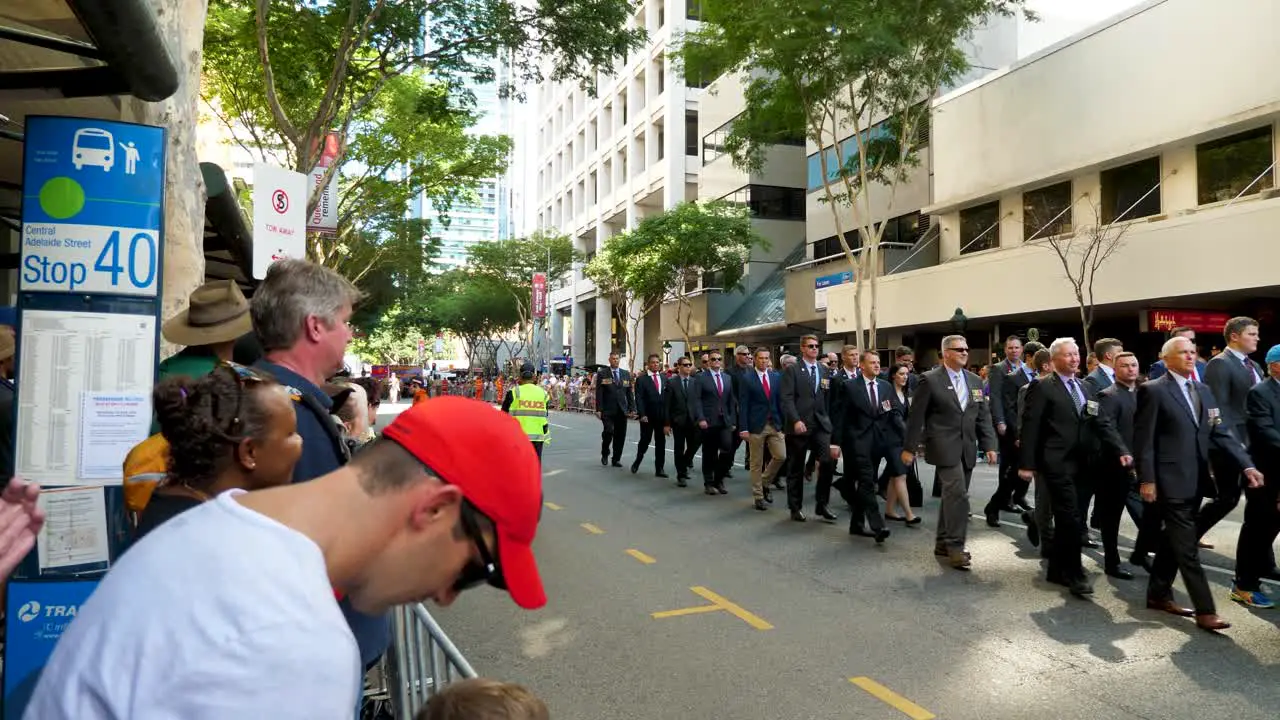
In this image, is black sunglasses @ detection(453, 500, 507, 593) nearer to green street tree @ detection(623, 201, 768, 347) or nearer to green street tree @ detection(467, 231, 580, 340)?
green street tree @ detection(623, 201, 768, 347)

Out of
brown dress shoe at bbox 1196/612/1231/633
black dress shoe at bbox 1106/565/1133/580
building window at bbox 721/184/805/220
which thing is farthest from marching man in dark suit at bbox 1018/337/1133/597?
building window at bbox 721/184/805/220

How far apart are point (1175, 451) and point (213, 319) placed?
6.04 m

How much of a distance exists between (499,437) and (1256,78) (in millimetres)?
22124

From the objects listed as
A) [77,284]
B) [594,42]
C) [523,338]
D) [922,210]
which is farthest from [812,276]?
[77,284]

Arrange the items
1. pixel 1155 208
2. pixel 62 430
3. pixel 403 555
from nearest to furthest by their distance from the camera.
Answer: pixel 403 555
pixel 62 430
pixel 1155 208

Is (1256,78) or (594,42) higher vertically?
(1256,78)

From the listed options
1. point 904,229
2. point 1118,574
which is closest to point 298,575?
point 1118,574

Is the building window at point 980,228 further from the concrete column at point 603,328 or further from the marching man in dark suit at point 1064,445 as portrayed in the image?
the concrete column at point 603,328

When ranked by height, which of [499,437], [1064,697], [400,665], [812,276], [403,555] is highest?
[812,276]

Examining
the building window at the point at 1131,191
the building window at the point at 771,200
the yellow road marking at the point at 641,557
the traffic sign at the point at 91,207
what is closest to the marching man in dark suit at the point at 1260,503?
the yellow road marking at the point at 641,557

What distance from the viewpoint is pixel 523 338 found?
5628 centimetres

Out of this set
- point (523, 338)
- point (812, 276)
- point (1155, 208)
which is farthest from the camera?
point (523, 338)

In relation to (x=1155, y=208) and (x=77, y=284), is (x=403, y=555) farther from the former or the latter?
(x=1155, y=208)

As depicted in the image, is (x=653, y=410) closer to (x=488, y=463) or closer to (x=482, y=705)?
(x=482, y=705)
